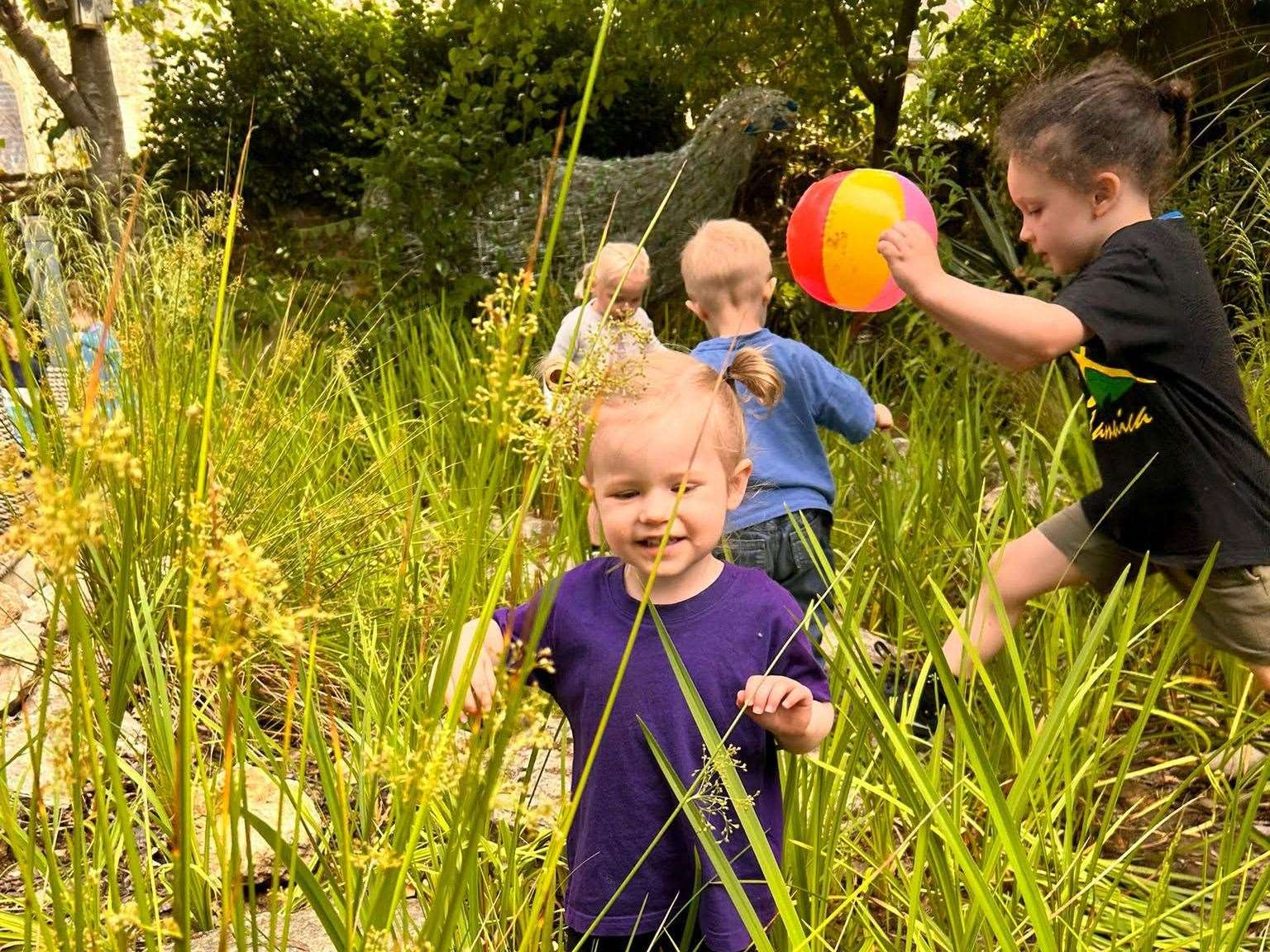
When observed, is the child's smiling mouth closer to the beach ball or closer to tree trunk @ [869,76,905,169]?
the beach ball

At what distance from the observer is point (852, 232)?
294 centimetres

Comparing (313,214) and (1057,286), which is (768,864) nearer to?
(1057,286)

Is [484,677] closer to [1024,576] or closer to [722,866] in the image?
[722,866]

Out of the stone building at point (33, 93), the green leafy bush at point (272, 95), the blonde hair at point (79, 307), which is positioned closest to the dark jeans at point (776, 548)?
the blonde hair at point (79, 307)

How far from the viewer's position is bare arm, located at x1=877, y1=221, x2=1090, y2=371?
6.45 feet

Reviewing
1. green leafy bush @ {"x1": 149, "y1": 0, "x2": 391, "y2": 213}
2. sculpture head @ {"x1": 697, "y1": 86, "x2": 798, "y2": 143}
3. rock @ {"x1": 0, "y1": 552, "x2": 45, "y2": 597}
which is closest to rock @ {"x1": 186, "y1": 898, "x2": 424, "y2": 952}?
rock @ {"x1": 0, "y1": 552, "x2": 45, "y2": 597}

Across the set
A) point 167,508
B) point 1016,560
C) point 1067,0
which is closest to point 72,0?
point 167,508

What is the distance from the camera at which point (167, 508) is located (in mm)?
2146

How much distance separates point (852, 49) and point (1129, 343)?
15.8 feet

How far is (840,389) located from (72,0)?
15.2 feet

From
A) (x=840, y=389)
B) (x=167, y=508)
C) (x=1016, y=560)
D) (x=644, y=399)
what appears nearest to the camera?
(x=644, y=399)

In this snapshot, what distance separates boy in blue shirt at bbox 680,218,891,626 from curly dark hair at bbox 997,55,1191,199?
0.62 metres

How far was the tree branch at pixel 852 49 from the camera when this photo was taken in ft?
20.8

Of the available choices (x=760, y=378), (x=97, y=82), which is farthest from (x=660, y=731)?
(x=97, y=82)
